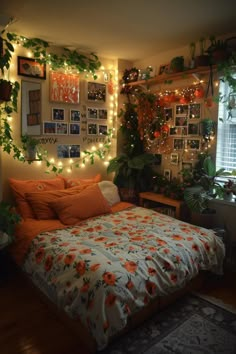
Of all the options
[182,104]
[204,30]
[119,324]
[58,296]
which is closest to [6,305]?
[58,296]

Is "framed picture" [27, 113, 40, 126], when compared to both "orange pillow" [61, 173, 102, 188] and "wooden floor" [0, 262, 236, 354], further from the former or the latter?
"wooden floor" [0, 262, 236, 354]

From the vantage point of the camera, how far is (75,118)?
11.6 feet

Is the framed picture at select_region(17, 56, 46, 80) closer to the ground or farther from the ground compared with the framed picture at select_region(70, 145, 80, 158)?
farther from the ground

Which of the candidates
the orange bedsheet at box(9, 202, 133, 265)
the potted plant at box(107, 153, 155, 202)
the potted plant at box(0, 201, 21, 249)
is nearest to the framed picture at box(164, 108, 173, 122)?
the potted plant at box(107, 153, 155, 202)

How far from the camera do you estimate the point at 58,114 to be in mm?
3393

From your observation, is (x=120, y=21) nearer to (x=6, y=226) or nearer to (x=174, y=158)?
(x=174, y=158)

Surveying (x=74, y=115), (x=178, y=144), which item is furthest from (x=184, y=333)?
(x=74, y=115)

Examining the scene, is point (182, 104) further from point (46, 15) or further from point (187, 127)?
point (46, 15)

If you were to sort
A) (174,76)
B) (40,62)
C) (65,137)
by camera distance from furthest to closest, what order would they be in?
1. (65,137)
2. (174,76)
3. (40,62)

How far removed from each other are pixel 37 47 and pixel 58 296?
258cm

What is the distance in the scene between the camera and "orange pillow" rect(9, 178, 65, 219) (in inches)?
115

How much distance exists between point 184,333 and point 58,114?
2.60 meters

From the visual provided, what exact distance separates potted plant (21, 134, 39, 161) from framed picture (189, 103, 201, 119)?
1.80m

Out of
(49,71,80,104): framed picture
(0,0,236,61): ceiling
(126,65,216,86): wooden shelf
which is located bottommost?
(49,71,80,104): framed picture
